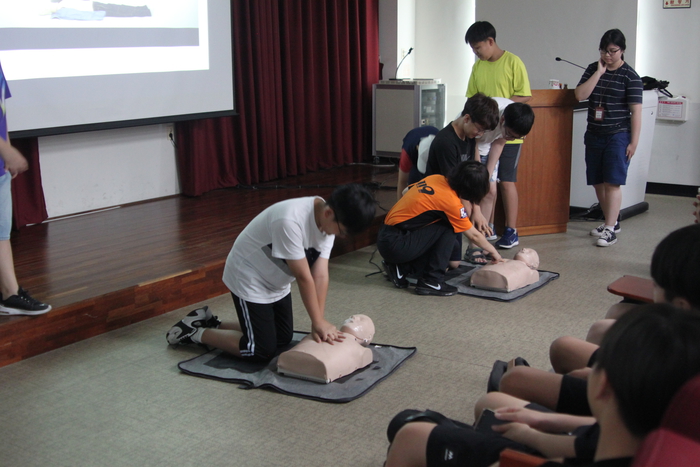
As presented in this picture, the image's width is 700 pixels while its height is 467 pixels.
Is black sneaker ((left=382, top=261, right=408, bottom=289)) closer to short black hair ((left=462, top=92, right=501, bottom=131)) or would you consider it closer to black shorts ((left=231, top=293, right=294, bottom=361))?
short black hair ((left=462, top=92, right=501, bottom=131))

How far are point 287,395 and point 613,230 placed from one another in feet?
9.34

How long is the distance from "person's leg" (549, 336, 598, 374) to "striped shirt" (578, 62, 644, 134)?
273 cm

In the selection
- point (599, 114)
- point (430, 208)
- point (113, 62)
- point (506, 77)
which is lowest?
point (430, 208)

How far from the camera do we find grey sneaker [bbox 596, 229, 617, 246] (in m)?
4.38

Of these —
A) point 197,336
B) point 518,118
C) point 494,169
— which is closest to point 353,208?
point 197,336

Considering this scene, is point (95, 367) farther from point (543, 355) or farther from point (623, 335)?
point (623, 335)

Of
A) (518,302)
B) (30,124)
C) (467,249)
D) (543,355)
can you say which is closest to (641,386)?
(543,355)

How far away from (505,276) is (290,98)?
3.02 m

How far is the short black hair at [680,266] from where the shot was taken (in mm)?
1396

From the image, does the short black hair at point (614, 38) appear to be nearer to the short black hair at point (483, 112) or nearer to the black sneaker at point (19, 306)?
the short black hair at point (483, 112)

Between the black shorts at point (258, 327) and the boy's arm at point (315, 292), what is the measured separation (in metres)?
0.18

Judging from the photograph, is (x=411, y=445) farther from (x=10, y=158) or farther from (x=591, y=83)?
(x=591, y=83)

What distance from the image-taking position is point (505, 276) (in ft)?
11.4

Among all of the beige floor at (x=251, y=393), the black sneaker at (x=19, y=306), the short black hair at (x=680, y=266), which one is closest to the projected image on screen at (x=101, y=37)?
the black sneaker at (x=19, y=306)
